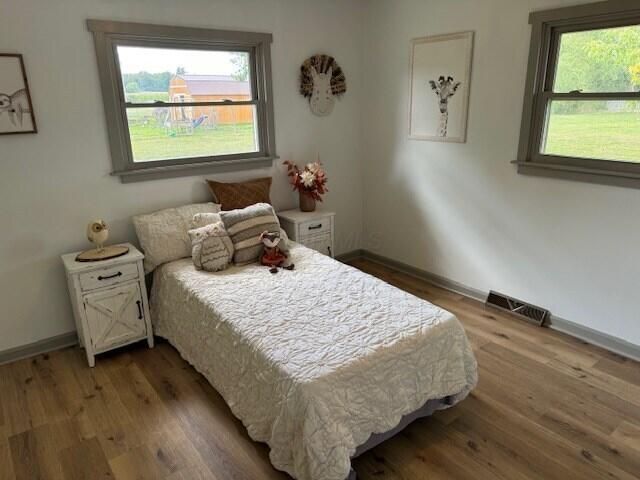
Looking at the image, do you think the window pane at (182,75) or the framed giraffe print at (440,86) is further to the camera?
the framed giraffe print at (440,86)

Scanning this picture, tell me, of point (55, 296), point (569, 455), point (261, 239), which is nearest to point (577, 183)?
point (569, 455)

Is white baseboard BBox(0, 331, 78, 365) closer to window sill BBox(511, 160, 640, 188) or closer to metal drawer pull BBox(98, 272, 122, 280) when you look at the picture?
metal drawer pull BBox(98, 272, 122, 280)

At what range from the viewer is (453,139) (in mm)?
3449

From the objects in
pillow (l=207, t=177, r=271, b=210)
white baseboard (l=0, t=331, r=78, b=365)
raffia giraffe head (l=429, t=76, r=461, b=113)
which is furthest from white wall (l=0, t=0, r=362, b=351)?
raffia giraffe head (l=429, t=76, r=461, b=113)

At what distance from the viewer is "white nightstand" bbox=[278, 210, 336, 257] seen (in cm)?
362

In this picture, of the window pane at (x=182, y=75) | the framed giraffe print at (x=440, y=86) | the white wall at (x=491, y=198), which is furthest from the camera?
the framed giraffe print at (x=440, y=86)

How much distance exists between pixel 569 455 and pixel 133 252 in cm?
265

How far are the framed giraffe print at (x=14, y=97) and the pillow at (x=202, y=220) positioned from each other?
3.59 feet

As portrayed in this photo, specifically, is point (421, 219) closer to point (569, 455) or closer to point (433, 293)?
point (433, 293)

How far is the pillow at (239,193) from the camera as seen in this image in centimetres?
331

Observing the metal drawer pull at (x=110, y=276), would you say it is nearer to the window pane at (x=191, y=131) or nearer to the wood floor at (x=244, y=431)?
the wood floor at (x=244, y=431)

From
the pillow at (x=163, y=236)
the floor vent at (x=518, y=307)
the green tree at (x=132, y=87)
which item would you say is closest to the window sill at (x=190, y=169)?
the pillow at (x=163, y=236)

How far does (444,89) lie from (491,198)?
93 cm

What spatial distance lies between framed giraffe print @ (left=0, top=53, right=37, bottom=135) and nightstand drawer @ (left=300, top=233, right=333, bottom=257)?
6.70ft
